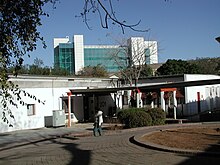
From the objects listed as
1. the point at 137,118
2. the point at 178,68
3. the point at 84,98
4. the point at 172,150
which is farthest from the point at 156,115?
the point at 178,68

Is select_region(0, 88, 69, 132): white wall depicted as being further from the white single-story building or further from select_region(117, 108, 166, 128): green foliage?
select_region(117, 108, 166, 128): green foliage

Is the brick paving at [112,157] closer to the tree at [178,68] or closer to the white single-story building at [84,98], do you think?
the white single-story building at [84,98]

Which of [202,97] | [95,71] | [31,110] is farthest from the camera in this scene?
[95,71]

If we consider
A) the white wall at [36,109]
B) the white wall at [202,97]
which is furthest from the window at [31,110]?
the white wall at [202,97]

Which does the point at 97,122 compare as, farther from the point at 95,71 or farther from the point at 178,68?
the point at 95,71

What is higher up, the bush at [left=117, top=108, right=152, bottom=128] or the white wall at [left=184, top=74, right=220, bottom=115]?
the white wall at [left=184, top=74, right=220, bottom=115]

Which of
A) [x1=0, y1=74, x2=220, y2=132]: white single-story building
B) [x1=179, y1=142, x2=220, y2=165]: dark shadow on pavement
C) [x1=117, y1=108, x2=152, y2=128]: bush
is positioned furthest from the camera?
[x1=0, y1=74, x2=220, y2=132]: white single-story building

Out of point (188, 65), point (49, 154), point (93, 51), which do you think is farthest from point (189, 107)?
point (93, 51)

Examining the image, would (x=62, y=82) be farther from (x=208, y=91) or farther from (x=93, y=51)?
(x=93, y=51)

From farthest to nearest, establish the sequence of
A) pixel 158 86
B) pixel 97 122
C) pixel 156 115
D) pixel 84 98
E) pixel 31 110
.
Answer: pixel 84 98
pixel 158 86
pixel 31 110
pixel 156 115
pixel 97 122

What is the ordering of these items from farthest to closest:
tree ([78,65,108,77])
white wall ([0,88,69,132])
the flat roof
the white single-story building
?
tree ([78,65,108,77]) < the white single-story building < white wall ([0,88,69,132]) < the flat roof

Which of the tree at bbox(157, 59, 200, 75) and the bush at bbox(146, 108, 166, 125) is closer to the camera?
the bush at bbox(146, 108, 166, 125)

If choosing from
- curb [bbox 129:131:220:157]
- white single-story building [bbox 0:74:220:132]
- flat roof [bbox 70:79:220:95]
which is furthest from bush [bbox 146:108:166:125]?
curb [bbox 129:131:220:157]

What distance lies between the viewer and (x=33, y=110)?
29.2 meters
